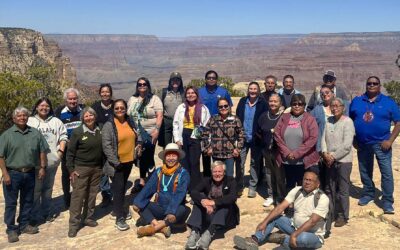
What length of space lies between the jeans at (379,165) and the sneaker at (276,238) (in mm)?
2099

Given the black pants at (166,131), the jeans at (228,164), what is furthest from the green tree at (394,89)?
the jeans at (228,164)

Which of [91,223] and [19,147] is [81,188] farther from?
[19,147]

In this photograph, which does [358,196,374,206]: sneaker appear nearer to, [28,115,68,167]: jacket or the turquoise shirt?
[28,115,68,167]: jacket

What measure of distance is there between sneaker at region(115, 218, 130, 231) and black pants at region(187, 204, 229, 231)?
110 cm

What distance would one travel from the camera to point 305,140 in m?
5.66

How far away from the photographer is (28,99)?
1602 centimetres

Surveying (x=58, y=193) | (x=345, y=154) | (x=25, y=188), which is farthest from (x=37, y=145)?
(x=345, y=154)

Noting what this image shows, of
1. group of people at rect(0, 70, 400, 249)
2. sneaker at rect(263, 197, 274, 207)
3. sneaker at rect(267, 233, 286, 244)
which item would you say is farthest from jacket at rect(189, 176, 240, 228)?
sneaker at rect(263, 197, 274, 207)

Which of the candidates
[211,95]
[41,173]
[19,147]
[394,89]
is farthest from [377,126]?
[394,89]

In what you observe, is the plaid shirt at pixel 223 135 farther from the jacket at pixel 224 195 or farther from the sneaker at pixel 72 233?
the sneaker at pixel 72 233

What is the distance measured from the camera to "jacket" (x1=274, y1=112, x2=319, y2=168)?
5629mm

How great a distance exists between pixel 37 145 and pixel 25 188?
0.63m

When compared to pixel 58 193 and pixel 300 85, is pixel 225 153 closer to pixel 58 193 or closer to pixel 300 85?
pixel 58 193

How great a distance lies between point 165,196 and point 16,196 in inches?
80.9
